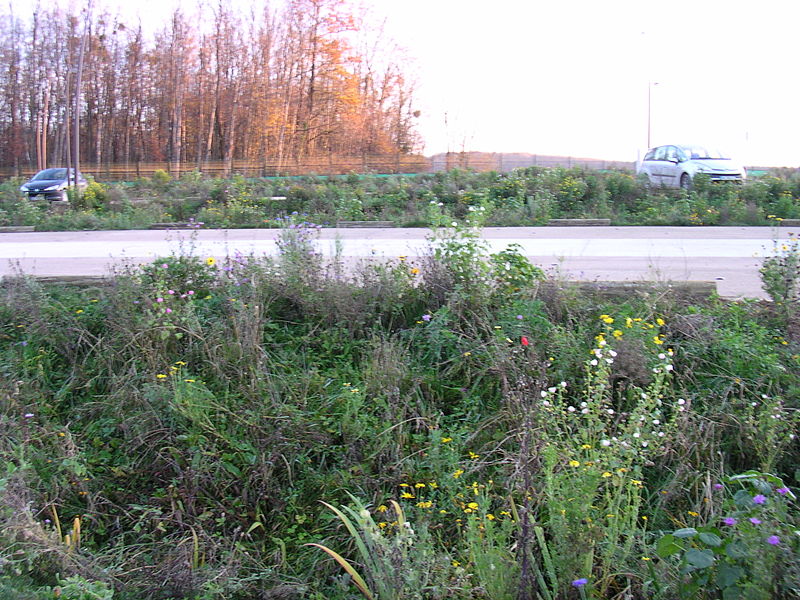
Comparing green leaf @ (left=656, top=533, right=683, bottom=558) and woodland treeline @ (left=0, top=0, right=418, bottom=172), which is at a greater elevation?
woodland treeline @ (left=0, top=0, right=418, bottom=172)

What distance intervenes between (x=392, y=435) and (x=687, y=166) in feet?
55.6

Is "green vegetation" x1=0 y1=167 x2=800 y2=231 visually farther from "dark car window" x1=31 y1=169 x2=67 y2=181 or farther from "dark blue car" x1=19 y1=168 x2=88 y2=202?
"dark car window" x1=31 y1=169 x2=67 y2=181

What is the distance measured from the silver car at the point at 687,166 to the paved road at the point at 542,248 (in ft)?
17.6

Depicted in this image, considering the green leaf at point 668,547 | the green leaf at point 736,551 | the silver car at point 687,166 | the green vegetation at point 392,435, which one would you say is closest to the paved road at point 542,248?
the green vegetation at point 392,435

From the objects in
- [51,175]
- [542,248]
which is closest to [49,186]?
[51,175]

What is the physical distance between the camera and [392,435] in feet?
15.5

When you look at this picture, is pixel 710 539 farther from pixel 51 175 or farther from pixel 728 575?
pixel 51 175

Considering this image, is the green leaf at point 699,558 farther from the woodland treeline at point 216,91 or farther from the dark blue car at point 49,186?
the woodland treeline at point 216,91

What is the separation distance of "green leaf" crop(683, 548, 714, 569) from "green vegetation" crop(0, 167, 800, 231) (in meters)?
12.0

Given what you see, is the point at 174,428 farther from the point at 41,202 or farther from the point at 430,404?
the point at 41,202

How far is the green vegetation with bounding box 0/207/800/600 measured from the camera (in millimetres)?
3369

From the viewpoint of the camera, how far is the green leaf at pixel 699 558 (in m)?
2.88

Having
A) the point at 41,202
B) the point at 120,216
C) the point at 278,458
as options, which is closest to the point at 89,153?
the point at 41,202

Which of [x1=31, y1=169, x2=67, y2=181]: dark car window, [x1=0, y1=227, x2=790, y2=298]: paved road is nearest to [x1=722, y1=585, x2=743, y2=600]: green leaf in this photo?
[x1=0, y1=227, x2=790, y2=298]: paved road
